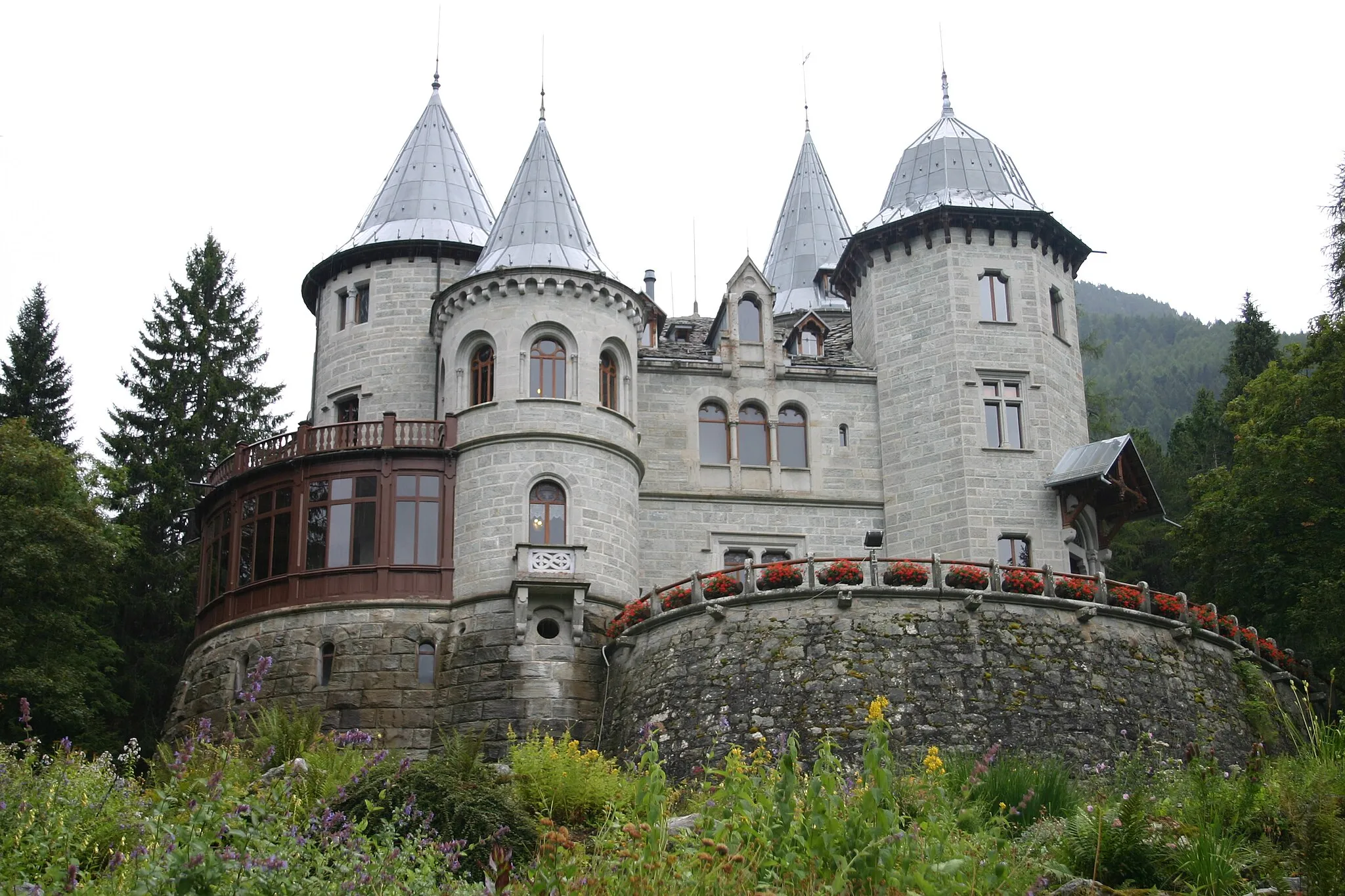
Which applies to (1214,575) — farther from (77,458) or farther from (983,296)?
(77,458)

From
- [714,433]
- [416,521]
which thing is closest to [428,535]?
[416,521]

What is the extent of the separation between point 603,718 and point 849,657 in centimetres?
609

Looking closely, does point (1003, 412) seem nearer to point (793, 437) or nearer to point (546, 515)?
point (793, 437)

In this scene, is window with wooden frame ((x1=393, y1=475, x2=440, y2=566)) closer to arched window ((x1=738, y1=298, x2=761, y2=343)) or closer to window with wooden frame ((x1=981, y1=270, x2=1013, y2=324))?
arched window ((x1=738, y1=298, x2=761, y2=343))

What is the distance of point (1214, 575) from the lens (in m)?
39.2

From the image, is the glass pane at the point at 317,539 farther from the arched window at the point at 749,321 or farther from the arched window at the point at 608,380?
the arched window at the point at 749,321

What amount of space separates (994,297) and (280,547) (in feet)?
63.0

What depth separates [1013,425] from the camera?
38.7m

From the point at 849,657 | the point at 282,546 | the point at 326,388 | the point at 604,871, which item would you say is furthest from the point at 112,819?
the point at 326,388

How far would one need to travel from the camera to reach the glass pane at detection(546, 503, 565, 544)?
1368 inches

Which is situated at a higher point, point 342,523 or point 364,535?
point 342,523

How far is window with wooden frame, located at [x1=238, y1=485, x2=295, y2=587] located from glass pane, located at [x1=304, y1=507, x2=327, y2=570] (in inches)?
22.6

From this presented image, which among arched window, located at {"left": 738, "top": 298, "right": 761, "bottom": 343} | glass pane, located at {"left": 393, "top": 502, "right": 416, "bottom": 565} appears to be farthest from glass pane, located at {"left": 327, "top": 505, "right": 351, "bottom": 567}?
arched window, located at {"left": 738, "top": 298, "right": 761, "bottom": 343}

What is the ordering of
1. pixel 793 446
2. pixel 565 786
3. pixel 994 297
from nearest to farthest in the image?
pixel 565 786 < pixel 793 446 < pixel 994 297
